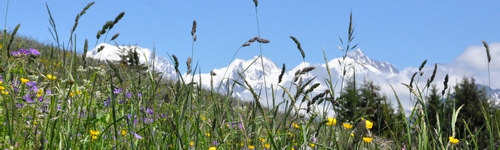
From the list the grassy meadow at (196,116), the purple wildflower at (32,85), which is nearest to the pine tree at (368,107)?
the grassy meadow at (196,116)

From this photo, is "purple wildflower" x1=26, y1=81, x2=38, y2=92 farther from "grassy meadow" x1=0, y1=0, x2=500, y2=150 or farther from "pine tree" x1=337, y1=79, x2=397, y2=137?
"pine tree" x1=337, y1=79, x2=397, y2=137

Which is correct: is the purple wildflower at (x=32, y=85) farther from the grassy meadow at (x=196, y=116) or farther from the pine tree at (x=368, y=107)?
the pine tree at (x=368, y=107)

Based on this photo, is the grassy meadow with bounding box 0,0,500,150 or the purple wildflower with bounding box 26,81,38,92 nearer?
the grassy meadow with bounding box 0,0,500,150

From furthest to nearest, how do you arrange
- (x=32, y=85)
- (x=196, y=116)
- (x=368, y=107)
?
(x=32, y=85)
(x=196, y=116)
(x=368, y=107)

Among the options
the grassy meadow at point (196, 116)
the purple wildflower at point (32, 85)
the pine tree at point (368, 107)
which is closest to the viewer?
the grassy meadow at point (196, 116)

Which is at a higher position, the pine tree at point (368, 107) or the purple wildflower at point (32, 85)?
the purple wildflower at point (32, 85)

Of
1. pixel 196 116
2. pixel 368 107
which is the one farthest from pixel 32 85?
pixel 368 107

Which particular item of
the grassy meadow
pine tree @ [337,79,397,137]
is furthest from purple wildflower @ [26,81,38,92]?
pine tree @ [337,79,397,137]

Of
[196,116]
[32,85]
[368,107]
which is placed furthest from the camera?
[32,85]

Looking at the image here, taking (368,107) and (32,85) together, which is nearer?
(368,107)

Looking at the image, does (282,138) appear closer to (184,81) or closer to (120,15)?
(184,81)

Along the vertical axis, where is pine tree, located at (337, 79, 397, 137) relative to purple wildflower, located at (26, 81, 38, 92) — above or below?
below

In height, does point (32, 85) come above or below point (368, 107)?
above

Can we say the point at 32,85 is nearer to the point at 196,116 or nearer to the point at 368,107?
the point at 196,116
